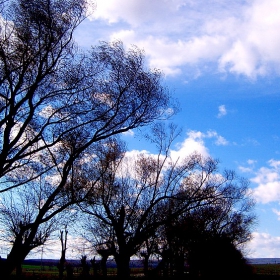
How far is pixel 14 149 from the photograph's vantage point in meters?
14.0

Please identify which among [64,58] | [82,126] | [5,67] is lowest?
[82,126]

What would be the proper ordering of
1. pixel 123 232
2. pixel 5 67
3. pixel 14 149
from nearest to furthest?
pixel 5 67
pixel 14 149
pixel 123 232

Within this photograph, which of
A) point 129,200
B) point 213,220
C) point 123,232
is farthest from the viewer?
point 213,220

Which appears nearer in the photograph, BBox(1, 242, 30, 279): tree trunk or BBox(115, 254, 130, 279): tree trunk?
BBox(1, 242, 30, 279): tree trunk

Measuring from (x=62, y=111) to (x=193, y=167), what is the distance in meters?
16.5

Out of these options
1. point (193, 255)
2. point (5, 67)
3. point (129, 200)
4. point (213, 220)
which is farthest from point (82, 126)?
point (213, 220)

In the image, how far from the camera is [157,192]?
100ft

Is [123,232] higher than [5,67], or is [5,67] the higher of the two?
[5,67]

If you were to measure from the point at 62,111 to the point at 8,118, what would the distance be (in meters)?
2.16

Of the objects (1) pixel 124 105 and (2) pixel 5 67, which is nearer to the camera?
(2) pixel 5 67

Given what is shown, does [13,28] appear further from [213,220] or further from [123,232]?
[213,220]

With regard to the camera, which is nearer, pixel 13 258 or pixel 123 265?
pixel 13 258

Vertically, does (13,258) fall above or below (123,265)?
below

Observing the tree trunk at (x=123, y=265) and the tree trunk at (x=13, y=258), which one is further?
the tree trunk at (x=123, y=265)
